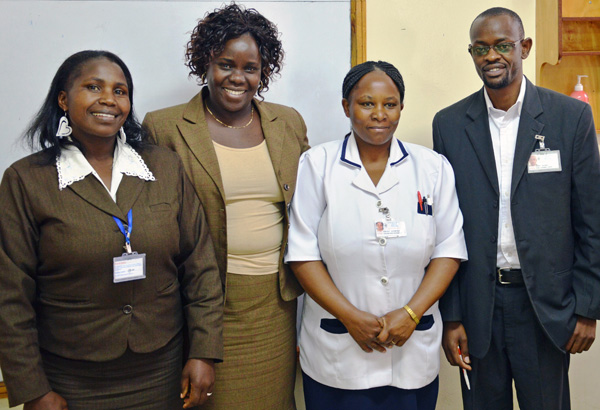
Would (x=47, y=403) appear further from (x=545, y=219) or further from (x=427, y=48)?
(x=427, y=48)

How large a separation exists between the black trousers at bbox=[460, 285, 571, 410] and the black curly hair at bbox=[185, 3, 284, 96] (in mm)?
1295

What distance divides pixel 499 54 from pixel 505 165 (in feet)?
1.35

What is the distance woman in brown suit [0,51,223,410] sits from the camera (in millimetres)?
1483

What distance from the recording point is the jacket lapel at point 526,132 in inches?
73.1

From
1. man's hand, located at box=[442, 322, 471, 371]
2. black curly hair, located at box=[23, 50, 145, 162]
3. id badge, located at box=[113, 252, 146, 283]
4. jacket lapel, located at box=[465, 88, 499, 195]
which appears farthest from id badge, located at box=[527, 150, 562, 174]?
black curly hair, located at box=[23, 50, 145, 162]

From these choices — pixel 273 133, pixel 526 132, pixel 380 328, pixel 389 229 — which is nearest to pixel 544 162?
pixel 526 132

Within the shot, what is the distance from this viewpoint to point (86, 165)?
62.2 inches

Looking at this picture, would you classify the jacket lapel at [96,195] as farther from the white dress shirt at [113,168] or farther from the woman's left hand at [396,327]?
the woman's left hand at [396,327]

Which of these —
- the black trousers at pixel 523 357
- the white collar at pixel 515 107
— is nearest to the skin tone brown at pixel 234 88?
the white collar at pixel 515 107

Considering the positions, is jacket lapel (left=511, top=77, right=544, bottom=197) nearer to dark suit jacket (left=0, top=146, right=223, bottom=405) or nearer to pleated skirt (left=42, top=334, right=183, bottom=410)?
dark suit jacket (left=0, top=146, right=223, bottom=405)

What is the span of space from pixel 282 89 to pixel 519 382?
1632mm

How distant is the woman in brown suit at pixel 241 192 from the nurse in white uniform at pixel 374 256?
0.38ft

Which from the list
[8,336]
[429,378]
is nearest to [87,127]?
[8,336]

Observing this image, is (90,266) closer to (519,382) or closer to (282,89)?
(282,89)
